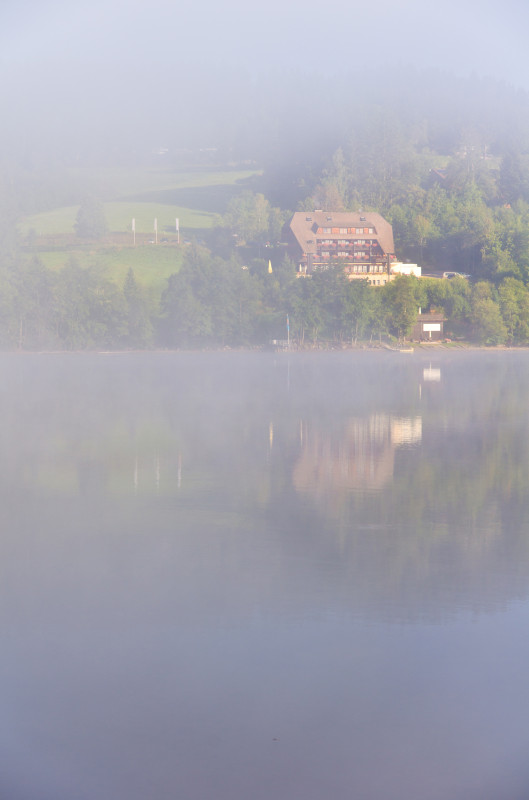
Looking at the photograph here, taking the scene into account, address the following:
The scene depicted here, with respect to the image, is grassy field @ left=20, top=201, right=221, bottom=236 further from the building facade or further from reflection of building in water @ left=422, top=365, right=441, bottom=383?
reflection of building in water @ left=422, top=365, right=441, bottom=383

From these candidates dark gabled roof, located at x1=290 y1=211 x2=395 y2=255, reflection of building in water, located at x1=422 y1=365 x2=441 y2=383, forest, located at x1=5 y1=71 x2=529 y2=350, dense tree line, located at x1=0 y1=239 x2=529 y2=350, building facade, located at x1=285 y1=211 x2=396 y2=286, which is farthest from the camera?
dark gabled roof, located at x1=290 y1=211 x2=395 y2=255

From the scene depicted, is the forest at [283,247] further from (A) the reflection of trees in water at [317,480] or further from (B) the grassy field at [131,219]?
(A) the reflection of trees in water at [317,480]

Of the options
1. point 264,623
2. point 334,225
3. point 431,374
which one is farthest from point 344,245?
point 264,623

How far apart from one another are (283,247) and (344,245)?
6.13 metres

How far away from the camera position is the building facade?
8075 cm

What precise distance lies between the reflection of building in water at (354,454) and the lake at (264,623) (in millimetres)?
88

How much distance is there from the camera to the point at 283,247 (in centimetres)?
8512

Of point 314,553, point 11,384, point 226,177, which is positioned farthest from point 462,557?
A: point 226,177

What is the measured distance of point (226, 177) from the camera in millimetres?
123812

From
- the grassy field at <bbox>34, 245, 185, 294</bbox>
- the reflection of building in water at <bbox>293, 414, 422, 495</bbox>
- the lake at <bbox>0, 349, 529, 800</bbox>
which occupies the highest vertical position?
the grassy field at <bbox>34, 245, 185, 294</bbox>

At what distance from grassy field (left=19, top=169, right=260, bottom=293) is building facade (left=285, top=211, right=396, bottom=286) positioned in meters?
10.4

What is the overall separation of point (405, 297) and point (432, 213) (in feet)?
96.2

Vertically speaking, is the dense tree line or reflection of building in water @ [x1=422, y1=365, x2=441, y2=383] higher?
the dense tree line

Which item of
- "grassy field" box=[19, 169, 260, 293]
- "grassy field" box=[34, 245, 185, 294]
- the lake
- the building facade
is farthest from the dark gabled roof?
the lake
